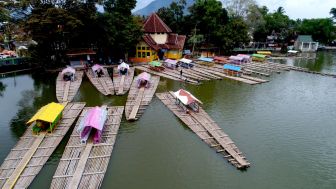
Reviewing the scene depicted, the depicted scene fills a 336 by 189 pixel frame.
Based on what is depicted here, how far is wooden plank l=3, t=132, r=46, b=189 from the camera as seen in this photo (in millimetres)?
16297

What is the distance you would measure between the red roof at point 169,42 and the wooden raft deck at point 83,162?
3186 centimetres

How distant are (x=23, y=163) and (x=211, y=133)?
13.5 meters

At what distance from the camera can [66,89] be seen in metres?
34.8

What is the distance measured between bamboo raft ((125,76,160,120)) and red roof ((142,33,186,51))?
51.4ft

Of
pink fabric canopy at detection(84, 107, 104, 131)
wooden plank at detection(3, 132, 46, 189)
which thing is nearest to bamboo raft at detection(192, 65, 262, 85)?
pink fabric canopy at detection(84, 107, 104, 131)

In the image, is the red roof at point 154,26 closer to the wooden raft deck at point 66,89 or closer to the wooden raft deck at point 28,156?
the wooden raft deck at point 66,89

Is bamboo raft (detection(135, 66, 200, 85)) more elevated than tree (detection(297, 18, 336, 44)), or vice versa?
tree (detection(297, 18, 336, 44))

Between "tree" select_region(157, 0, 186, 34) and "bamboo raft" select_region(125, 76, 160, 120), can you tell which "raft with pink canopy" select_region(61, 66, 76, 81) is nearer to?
"bamboo raft" select_region(125, 76, 160, 120)

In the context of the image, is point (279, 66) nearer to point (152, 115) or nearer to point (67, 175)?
point (152, 115)

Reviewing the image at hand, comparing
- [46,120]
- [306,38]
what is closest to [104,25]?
[46,120]

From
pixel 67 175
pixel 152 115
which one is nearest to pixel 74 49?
pixel 152 115

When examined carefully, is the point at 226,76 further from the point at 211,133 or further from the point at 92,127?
the point at 92,127

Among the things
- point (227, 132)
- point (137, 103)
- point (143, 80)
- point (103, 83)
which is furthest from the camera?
point (103, 83)

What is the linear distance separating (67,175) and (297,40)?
78.3m
